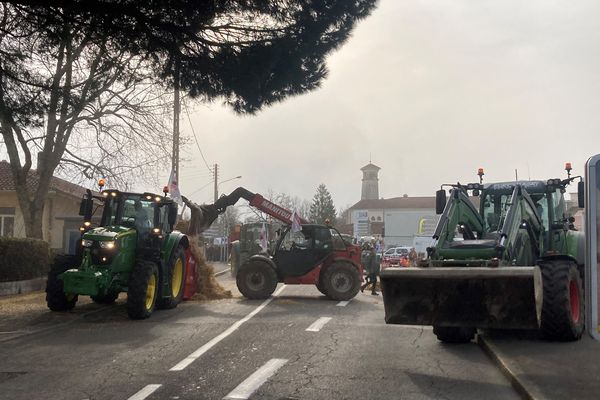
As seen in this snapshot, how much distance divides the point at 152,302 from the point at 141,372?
584 centimetres

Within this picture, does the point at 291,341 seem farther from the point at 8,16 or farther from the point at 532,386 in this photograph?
the point at 8,16

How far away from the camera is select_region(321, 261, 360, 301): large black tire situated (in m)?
17.2

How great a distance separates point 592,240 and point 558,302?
543 centimetres

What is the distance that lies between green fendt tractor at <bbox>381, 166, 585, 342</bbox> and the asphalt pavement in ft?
2.48

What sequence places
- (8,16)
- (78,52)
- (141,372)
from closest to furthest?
(141,372)
(8,16)
(78,52)

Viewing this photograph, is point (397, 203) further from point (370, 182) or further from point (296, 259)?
point (296, 259)

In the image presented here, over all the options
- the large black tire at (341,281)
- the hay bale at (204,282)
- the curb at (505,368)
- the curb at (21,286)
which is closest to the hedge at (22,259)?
the curb at (21,286)

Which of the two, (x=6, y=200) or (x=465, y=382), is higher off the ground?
(x=6, y=200)

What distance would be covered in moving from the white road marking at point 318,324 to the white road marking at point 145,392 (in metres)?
4.70

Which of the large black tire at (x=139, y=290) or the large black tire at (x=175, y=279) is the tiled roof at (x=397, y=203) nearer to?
the large black tire at (x=175, y=279)

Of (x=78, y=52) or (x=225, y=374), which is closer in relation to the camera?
(x=225, y=374)

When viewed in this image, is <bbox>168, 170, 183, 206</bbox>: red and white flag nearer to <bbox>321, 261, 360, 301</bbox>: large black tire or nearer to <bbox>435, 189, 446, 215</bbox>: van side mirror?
<bbox>321, 261, 360, 301</bbox>: large black tire

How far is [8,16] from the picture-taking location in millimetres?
9953

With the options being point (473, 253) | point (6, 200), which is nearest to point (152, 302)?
point (473, 253)
